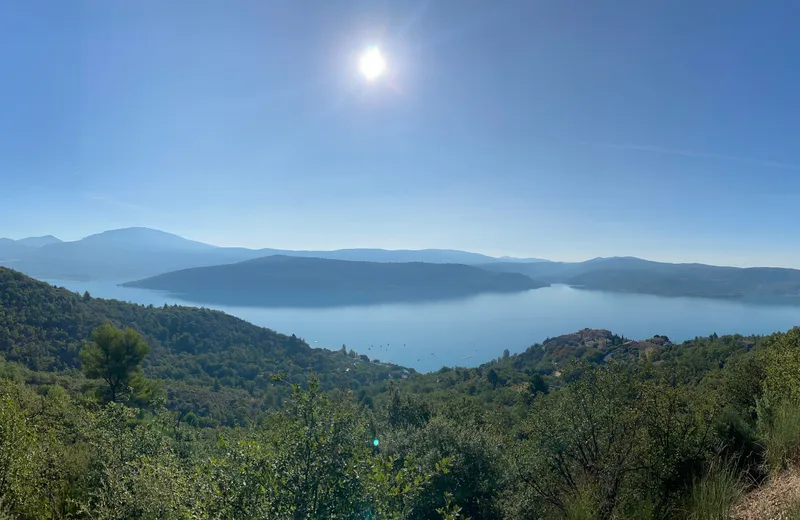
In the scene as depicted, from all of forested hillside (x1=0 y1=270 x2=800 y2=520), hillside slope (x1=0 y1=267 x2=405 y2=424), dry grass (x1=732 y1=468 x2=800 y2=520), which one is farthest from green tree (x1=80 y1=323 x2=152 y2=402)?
dry grass (x1=732 y1=468 x2=800 y2=520)

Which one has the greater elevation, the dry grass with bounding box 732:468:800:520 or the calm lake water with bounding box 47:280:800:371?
the dry grass with bounding box 732:468:800:520

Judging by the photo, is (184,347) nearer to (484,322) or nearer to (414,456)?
(414,456)

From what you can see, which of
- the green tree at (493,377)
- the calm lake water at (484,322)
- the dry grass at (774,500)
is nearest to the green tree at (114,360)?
the dry grass at (774,500)

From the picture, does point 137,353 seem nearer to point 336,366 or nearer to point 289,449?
point 289,449

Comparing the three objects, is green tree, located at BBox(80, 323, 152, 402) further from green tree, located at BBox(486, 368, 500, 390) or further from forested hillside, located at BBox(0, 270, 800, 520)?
green tree, located at BBox(486, 368, 500, 390)

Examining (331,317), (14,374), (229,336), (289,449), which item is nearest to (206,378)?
(229,336)

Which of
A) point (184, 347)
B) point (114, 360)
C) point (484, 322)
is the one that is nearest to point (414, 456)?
point (114, 360)
